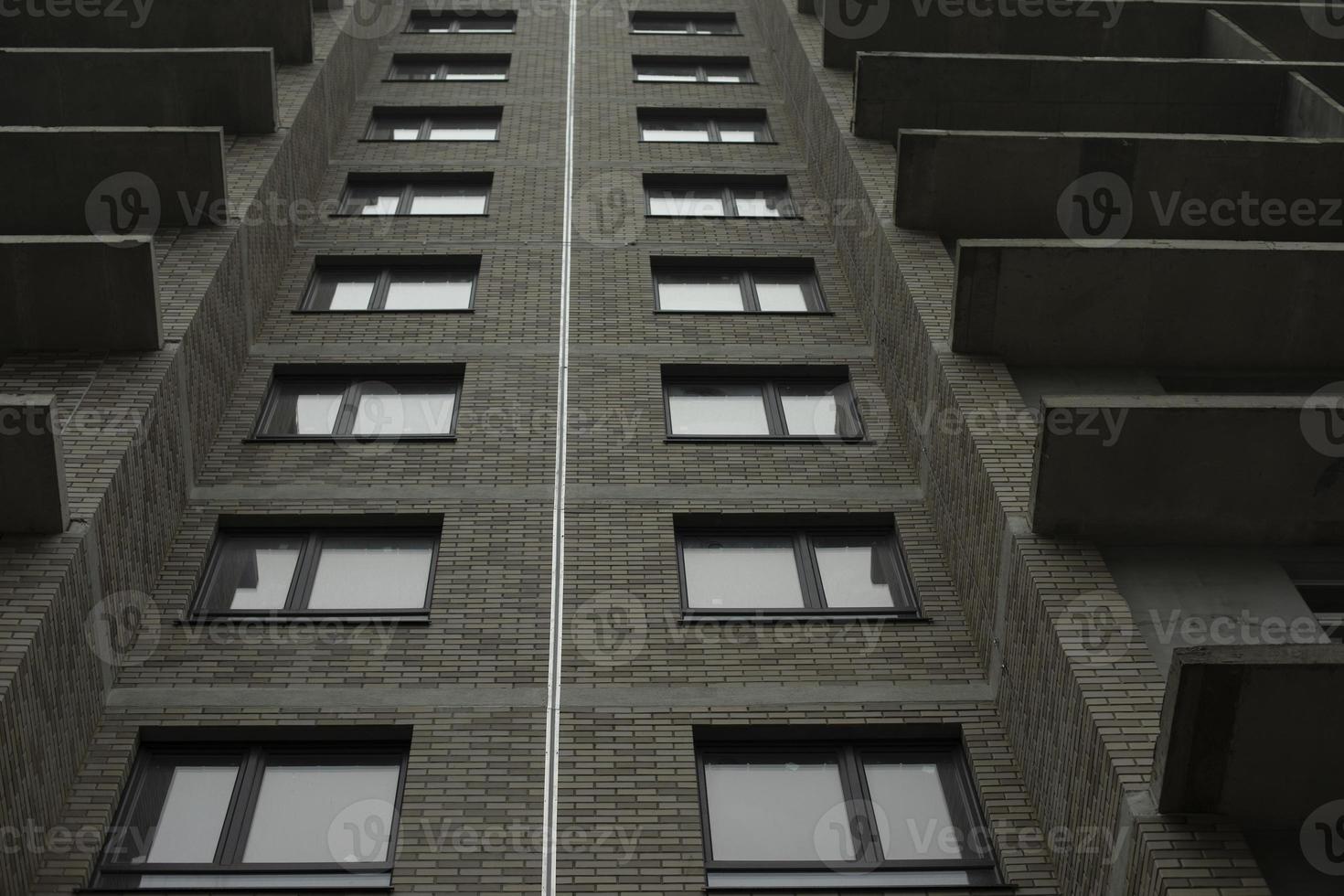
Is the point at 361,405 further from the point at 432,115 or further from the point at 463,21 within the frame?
the point at 463,21

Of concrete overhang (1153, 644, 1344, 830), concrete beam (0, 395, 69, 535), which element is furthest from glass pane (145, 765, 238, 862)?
concrete overhang (1153, 644, 1344, 830)

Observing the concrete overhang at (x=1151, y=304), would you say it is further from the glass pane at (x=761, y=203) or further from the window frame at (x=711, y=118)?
the window frame at (x=711, y=118)

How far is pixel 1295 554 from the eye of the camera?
38.1ft

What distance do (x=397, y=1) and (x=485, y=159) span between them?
7.86 metres

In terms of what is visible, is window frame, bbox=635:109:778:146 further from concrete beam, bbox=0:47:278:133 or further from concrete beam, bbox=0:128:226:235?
concrete beam, bbox=0:128:226:235

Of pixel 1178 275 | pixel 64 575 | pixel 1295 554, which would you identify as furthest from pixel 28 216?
pixel 1295 554

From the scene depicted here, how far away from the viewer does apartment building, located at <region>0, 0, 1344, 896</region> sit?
10.5 m

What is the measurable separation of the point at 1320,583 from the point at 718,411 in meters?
6.82

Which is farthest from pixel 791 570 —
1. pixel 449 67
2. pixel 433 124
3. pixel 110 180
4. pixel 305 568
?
pixel 449 67

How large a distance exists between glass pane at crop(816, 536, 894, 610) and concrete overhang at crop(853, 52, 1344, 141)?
22.9 feet

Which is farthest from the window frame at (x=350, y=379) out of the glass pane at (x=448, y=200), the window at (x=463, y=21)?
the window at (x=463, y=21)

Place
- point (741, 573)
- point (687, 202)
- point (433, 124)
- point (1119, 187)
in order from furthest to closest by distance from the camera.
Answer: point (433, 124), point (687, 202), point (1119, 187), point (741, 573)

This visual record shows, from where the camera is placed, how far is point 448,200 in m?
20.6

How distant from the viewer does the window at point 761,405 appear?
15773 mm
